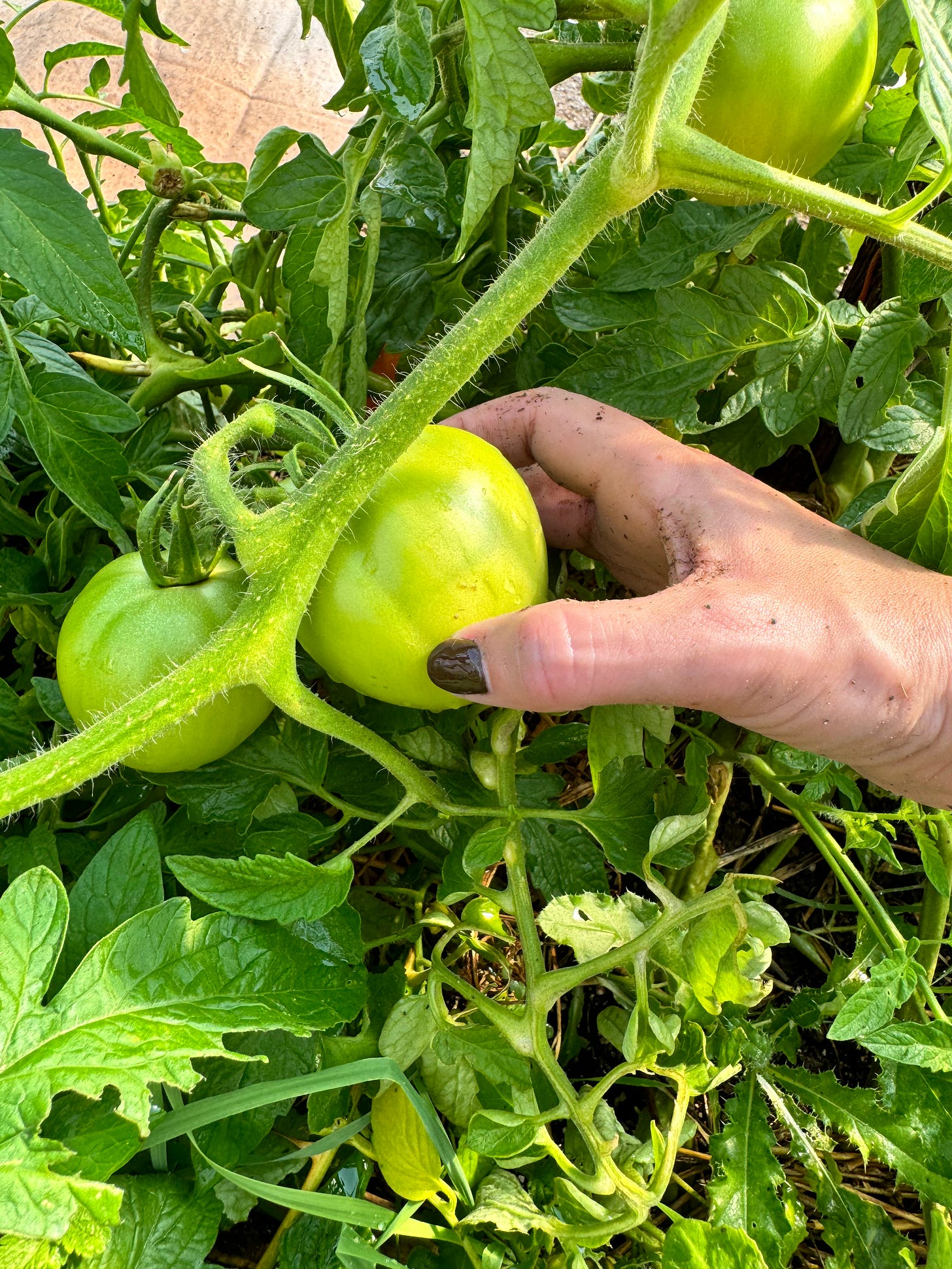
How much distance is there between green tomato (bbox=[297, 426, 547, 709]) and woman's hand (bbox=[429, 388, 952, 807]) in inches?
1.0

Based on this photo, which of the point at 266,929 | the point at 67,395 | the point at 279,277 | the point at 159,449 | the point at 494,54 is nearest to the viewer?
the point at 494,54

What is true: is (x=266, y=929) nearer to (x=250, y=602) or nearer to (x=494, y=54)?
(x=250, y=602)

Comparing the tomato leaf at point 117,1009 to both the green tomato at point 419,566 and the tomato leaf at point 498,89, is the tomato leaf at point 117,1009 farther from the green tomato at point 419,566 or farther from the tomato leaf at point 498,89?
the tomato leaf at point 498,89

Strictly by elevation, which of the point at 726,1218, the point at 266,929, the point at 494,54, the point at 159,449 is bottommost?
the point at 726,1218

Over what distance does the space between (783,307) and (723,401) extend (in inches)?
6.3

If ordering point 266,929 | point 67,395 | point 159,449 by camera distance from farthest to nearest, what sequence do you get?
point 159,449
point 67,395
point 266,929

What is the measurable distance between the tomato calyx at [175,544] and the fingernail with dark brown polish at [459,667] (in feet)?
0.55

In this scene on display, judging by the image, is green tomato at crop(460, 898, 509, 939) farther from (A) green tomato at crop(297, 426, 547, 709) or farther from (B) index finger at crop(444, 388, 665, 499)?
(B) index finger at crop(444, 388, 665, 499)

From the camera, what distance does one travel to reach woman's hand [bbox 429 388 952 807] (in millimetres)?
555

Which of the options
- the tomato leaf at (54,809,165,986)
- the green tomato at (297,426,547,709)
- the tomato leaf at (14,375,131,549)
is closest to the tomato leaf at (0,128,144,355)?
the tomato leaf at (14,375,131,549)

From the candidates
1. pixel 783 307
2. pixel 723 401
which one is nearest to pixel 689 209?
pixel 783 307

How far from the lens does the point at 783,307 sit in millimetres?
668

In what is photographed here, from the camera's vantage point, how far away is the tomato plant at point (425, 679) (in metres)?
0.52

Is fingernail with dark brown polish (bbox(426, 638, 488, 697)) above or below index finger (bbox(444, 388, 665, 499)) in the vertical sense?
below
